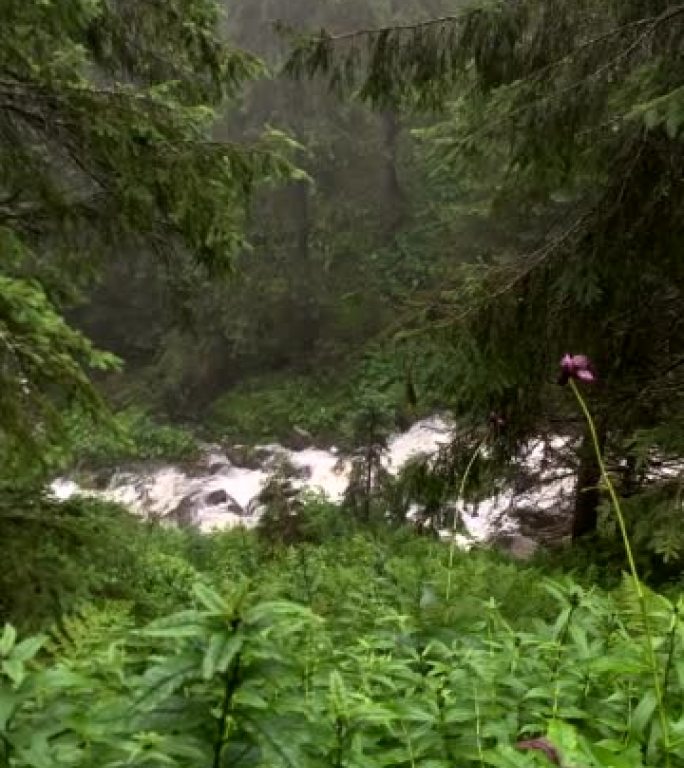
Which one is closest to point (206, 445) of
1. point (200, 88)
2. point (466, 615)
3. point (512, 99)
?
point (200, 88)

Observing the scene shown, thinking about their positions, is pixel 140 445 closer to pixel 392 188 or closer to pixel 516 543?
pixel 392 188

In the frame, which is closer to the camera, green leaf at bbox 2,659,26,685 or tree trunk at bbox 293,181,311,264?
green leaf at bbox 2,659,26,685

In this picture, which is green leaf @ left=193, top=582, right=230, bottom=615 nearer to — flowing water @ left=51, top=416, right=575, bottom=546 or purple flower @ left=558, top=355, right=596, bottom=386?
purple flower @ left=558, top=355, right=596, bottom=386

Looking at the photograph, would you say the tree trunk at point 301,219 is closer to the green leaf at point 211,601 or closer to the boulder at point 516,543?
A: the boulder at point 516,543

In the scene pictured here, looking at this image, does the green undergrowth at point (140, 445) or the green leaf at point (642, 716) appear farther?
the green undergrowth at point (140, 445)

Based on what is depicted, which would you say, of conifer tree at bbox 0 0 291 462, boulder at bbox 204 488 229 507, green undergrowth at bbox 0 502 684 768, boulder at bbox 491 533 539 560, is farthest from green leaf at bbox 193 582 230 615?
boulder at bbox 204 488 229 507

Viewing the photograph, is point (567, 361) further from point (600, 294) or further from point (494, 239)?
point (494, 239)

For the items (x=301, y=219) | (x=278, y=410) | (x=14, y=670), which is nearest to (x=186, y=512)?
(x=278, y=410)

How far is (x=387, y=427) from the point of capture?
12211mm

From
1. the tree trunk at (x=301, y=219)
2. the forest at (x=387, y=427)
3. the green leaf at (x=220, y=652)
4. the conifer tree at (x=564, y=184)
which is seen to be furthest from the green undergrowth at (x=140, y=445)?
the green leaf at (x=220, y=652)

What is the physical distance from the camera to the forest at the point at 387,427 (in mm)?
1677

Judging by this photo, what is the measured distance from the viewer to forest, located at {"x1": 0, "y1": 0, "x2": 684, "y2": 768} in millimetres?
1677

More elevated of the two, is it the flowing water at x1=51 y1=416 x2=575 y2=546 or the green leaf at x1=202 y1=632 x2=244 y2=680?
the flowing water at x1=51 y1=416 x2=575 y2=546

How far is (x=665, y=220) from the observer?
5973mm
